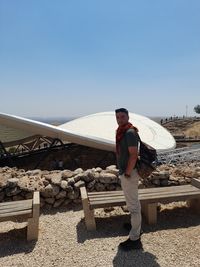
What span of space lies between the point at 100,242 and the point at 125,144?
160cm

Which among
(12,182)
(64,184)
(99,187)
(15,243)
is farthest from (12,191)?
(99,187)

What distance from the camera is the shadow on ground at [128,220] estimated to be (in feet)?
14.2

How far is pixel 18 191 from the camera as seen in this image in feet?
18.0

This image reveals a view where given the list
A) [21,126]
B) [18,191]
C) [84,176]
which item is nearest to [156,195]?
[84,176]

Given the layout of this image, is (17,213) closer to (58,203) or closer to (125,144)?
(58,203)

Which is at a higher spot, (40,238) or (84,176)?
(84,176)

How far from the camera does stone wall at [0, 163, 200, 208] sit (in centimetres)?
546

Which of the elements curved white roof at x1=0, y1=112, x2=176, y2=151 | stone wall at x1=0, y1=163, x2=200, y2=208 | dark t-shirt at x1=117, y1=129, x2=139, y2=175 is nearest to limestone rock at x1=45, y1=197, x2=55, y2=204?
stone wall at x1=0, y1=163, x2=200, y2=208

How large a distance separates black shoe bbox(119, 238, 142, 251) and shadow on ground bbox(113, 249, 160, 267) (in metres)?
0.06

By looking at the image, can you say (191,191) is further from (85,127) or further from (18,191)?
(85,127)

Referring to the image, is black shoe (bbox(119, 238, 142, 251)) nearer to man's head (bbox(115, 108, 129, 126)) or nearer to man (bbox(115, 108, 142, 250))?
man (bbox(115, 108, 142, 250))

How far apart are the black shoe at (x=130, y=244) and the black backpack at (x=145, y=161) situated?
3.20 ft

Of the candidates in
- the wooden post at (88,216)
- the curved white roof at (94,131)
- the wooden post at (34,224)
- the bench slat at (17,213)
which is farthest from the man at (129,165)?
the curved white roof at (94,131)

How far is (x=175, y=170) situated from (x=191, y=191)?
1.94 m
